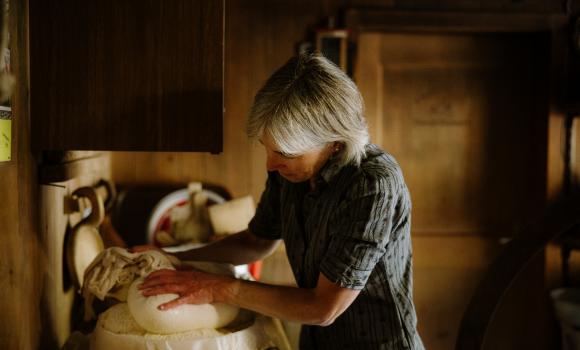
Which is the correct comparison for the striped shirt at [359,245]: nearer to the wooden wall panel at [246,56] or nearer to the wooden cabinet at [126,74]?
the wooden cabinet at [126,74]

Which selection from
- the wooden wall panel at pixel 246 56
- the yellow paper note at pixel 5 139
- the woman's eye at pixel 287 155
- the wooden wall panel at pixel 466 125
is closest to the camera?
the yellow paper note at pixel 5 139

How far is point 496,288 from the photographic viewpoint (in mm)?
1097

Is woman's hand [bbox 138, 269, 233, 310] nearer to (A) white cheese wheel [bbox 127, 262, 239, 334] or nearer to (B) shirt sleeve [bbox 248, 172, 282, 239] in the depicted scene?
(A) white cheese wheel [bbox 127, 262, 239, 334]

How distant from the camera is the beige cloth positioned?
1253 millimetres

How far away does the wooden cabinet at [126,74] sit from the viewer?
1260mm

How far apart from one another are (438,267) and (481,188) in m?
0.43

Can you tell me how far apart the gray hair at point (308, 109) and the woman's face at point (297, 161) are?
27 mm

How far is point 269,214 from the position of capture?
1485mm

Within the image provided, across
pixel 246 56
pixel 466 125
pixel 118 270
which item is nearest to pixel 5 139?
pixel 118 270

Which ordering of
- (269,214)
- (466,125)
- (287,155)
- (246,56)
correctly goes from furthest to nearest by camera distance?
(466,125) → (246,56) → (269,214) → (287,155)

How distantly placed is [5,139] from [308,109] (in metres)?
0.56

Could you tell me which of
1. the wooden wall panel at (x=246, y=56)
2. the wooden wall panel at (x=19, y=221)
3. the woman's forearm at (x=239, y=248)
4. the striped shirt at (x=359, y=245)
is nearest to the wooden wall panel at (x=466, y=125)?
the wooden wall panel at (x=246, y=56)

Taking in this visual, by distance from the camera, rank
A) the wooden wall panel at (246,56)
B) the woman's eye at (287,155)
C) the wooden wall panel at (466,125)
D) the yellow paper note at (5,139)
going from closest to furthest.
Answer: the yellow paper note at (5,139), the woman's eye at (287,155), the wooden wall panel at (246,56), the wooden wall panel at (466,125)

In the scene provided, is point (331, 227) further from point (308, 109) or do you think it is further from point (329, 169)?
point (308, 109)
